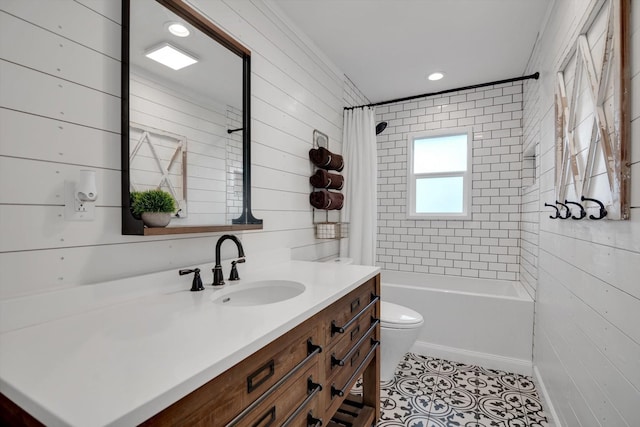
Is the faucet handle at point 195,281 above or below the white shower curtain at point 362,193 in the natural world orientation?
below

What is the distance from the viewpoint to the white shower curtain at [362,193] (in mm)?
2953

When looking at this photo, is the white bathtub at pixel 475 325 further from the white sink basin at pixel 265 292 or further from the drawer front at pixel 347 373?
the white sink basin at pixel 265 292

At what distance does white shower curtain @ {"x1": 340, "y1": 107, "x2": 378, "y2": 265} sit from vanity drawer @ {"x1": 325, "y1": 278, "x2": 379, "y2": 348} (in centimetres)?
117

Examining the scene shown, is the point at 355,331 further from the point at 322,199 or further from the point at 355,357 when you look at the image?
the point at 322,199

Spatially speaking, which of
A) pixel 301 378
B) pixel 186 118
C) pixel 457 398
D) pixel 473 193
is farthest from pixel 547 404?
pixel 186 118

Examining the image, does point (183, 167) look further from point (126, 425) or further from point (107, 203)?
point (126, 425)

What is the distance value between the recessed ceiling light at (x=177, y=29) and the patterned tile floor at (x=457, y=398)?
7.72ft

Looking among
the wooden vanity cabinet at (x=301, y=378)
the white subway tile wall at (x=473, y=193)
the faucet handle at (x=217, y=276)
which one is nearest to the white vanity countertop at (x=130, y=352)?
the wooden vanity cabinet at (x=301, y=378)

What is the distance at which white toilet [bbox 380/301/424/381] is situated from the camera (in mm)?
2086

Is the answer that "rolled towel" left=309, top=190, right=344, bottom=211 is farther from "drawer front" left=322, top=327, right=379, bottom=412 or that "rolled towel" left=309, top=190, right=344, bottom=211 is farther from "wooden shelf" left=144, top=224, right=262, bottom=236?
"drawer front" left=322, top=327, right=379, bottom=412

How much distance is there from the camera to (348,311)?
56.1 inches

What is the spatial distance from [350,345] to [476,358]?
67.5 inches

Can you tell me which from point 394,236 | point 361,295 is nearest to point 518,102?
point 394,236

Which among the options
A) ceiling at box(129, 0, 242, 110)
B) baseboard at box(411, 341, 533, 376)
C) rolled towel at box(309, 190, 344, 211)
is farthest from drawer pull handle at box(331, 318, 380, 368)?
ceiling at box(129, 0, 242, 110)
